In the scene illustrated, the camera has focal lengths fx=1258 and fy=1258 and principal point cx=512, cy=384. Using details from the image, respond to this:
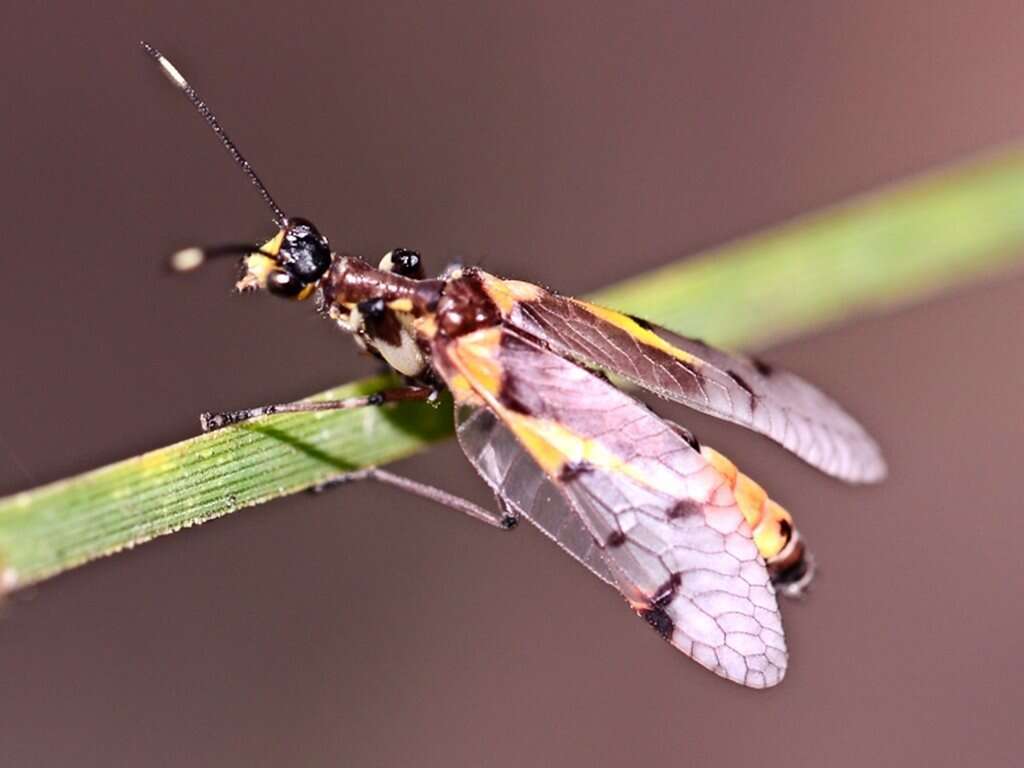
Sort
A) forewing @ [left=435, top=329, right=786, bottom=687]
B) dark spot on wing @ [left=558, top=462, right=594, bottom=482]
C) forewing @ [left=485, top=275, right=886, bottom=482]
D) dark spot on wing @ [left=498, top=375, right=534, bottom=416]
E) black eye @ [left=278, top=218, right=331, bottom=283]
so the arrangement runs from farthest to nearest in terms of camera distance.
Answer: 1. black eye @ [left=278, top=218, right=331, bottom=283]
2. forewing @ [left=485, top=275, right=886, bottom=482]
3. dark spot on wing @ [left=498, top=375, right=534, bottom=416]
4. dark spot on wing @ [left=558, top=462, right=594, bottom=482]
5. forewing @ [left=435, top=329, right=786, bottom=687]

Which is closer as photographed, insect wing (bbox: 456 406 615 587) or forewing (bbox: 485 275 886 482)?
insect wing (bbox: 456 406 615 587)

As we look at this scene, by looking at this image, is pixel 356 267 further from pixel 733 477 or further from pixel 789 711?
pixel 789 711

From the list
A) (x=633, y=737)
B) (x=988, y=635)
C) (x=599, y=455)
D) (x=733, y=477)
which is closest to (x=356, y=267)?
(x=599, y=455)

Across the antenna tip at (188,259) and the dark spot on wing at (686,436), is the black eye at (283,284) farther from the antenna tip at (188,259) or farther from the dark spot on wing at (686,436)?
the dark spot on wing at (686,436)

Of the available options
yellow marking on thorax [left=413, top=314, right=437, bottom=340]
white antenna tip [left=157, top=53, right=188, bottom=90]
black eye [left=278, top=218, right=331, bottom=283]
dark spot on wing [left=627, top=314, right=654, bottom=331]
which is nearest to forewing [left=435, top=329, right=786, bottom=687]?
yellow marking on thorax [left=413, top=314, right=437, bottom=340]

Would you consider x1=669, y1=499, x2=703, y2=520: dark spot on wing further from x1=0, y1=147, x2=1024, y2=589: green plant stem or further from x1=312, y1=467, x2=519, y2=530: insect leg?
x1=0, y1=147, x2=1024, y2=589: green plant stem

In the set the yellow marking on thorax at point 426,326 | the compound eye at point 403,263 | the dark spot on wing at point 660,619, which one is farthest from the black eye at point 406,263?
the dark spot on wing at point 660,619
